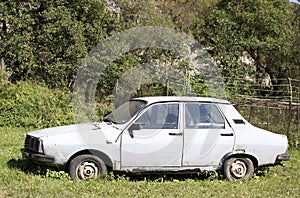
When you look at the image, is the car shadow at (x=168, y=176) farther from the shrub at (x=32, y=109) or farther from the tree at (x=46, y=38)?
the tree at (x=46, y=38)

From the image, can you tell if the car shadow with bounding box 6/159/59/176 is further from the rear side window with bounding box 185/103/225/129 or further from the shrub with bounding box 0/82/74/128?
the shrub with bounding box 0/82/74/128

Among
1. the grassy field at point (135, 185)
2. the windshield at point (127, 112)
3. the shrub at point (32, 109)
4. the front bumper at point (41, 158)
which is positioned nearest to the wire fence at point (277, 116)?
the grassy field at point (135, 185)

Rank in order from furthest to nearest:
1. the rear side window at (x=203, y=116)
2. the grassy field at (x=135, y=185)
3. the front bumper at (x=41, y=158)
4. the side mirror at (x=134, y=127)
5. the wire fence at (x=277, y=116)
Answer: the wire fence at (x=277, y=116) < the rear side window at (x=203, y=116) < the side mirror at (x=134, y=127) < the front bumper at (x=41, y=158) < the grassy field at (x=135, y=185)

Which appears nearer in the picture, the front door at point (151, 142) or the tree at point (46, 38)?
the front door at point (151, 142)

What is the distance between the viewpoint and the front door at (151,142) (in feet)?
21.3

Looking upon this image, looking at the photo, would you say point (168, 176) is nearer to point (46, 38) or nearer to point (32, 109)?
point (32, 109)

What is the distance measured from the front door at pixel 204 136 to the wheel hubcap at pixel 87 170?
1.49 metres

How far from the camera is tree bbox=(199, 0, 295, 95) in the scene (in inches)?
897

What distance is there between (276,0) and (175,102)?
19.4 metres

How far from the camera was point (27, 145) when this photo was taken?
6.84 m

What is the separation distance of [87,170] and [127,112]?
4.04 ft

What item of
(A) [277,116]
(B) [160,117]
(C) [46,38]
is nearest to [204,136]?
(B) [160,117]

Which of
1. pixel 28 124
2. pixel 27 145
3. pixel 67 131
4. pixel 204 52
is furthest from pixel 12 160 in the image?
pixel 204 52

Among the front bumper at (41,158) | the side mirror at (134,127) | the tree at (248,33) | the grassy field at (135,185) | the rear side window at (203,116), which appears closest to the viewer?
the grassy field at (135,185)
